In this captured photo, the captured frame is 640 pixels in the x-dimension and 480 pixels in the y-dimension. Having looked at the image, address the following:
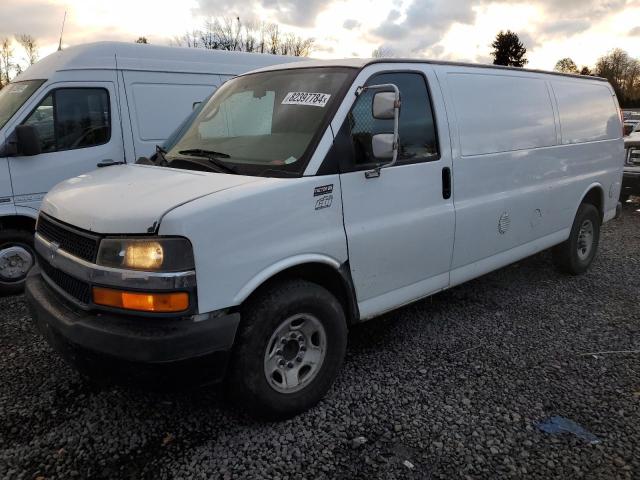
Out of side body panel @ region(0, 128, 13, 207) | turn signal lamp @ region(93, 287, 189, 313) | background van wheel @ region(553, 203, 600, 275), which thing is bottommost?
background van wheel @ region(553, 203, 600, 275)

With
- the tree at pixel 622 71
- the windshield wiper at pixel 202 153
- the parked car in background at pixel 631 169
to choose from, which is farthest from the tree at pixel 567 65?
the windshield wiper at pixel 202 153

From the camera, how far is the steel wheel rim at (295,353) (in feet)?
9.52

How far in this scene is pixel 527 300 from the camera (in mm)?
5125

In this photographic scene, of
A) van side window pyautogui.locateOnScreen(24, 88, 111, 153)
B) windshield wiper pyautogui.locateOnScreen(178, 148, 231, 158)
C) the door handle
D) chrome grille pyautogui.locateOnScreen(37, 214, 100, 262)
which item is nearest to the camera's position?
chrome grille pyautogui.locateOnScreen(37, 214, 100, 262)

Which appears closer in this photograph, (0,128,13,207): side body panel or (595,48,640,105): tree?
(0,128,13,207): side body panel

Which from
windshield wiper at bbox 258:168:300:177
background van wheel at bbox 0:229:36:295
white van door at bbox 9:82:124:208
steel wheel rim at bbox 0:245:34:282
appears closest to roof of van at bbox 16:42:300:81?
white van door at bbox 9:82:124:208

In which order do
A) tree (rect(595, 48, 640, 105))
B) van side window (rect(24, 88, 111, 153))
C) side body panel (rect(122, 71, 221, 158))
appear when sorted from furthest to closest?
tree (rect(595, 48, 640, 105)) → side body panel (rect(122, 71, 221, 158)) → van side window (rect(24, 88, 111, 153))

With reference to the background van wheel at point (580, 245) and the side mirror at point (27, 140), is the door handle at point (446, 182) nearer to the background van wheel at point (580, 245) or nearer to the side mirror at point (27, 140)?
the background van wheel at point (580, 245)

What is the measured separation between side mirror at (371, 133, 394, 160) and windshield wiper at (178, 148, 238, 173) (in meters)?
0.86

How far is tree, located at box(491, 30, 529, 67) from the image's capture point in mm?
67938

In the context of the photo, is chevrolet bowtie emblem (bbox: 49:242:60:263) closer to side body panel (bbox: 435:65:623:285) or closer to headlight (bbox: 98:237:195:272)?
headlight (bbox: 98:237:195:272)

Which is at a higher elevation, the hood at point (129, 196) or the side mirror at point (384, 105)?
the side mirror at point (384, 105)

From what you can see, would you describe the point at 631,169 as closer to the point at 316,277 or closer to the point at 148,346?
the point at 316,277

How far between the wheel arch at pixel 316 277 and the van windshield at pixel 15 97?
4.16 meters
